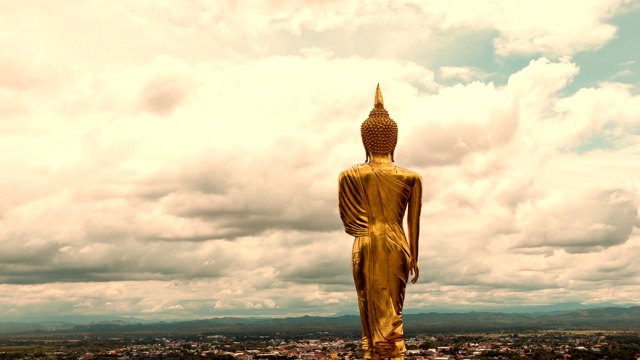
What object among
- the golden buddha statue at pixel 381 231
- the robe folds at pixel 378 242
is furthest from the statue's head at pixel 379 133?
the robe folds at pixel 378 242

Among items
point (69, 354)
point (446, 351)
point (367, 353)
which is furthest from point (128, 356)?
point (367, 353)

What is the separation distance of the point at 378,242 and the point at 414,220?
3.33 feet

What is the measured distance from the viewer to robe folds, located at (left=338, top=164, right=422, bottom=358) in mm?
15383

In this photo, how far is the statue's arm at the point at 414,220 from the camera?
15.9 metres

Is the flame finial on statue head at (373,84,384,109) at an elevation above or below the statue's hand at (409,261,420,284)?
above

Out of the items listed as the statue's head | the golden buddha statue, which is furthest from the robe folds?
the statue's head

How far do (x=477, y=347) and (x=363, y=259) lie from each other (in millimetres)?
108904

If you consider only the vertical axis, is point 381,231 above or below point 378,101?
below

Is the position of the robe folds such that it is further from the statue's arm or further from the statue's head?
the statue's head

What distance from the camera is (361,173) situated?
1562cm

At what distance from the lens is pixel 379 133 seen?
15.9 meters

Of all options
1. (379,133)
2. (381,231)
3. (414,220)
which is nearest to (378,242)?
(381,231)

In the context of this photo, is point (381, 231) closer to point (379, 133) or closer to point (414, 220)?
point (414, 220)

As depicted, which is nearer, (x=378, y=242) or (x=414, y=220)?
(x=378, y=242)
